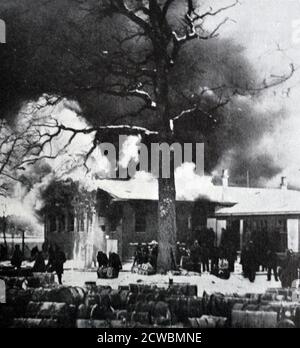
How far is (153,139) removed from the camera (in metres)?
11.9

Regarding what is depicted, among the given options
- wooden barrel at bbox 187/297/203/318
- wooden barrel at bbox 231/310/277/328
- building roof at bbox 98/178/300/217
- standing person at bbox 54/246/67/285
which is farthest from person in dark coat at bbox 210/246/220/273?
standing person at bbox 54/246/67/285

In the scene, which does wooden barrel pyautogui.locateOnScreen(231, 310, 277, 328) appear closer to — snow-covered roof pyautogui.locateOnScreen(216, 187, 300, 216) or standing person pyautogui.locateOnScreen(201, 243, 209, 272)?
standing person pyautogui.locateOnScreen(201, 243, 209, 272)

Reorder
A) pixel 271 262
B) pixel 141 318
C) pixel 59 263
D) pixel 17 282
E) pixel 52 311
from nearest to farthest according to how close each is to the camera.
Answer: pixel 141 318, pixel 52 311, pixel 271 262, pixel 17 282, pixel 59 263

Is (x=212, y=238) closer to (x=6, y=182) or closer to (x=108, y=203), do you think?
(x=108, y=203)

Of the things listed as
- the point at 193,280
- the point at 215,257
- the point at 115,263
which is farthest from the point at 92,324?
the point at 215,257

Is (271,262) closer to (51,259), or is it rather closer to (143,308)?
(143,308)

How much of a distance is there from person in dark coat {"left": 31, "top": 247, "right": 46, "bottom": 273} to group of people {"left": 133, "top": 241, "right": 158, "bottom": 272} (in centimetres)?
206

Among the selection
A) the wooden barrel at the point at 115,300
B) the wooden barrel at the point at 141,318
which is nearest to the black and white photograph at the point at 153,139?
the wooden barrel at the point at 115,300

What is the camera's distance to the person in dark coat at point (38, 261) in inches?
473

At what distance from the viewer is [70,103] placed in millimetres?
11914

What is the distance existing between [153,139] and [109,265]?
2956 millimetres

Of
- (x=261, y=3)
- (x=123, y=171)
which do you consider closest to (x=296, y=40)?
(x=261, y=3)

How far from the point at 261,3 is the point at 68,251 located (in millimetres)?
6995

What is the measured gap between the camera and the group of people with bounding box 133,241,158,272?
39.3 feet
